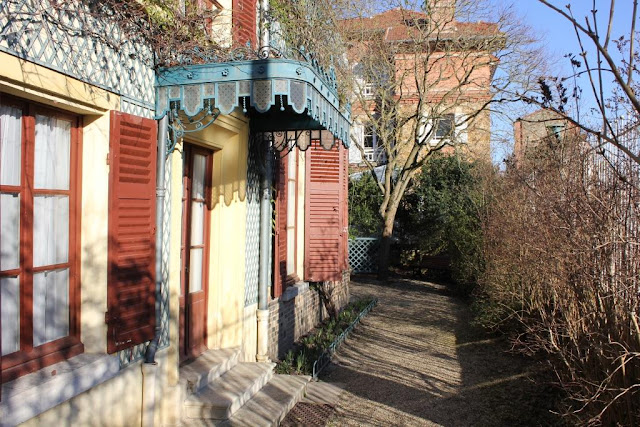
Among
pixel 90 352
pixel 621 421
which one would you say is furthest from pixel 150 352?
pixel 621 421

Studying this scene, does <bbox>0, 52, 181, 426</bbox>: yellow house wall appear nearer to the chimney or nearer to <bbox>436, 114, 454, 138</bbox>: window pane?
the chimney

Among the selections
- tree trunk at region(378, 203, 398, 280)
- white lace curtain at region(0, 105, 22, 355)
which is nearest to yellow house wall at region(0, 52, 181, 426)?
white lace curtain at region(0, 105, 22, 355)

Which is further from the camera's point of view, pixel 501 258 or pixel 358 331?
pixel 358 331

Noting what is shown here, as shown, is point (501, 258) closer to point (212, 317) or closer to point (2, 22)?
point (212, 317)

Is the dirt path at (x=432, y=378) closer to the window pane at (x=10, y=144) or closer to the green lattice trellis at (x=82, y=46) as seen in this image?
the green lattice trellis at (x=82, y=46)

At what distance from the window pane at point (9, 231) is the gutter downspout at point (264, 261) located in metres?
3.76

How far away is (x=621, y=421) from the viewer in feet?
13.1

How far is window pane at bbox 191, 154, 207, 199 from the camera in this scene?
19.4 ft

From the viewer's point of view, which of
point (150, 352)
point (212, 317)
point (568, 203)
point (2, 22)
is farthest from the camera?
point (212, 317)

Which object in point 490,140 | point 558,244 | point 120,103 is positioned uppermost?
point 490,140

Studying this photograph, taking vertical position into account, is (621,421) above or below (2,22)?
below

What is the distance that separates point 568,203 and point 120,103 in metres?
3.61

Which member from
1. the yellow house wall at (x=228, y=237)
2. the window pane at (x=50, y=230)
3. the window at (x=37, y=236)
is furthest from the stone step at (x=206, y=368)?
the window pane at (x=50, y=230)

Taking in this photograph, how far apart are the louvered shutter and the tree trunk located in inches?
369
